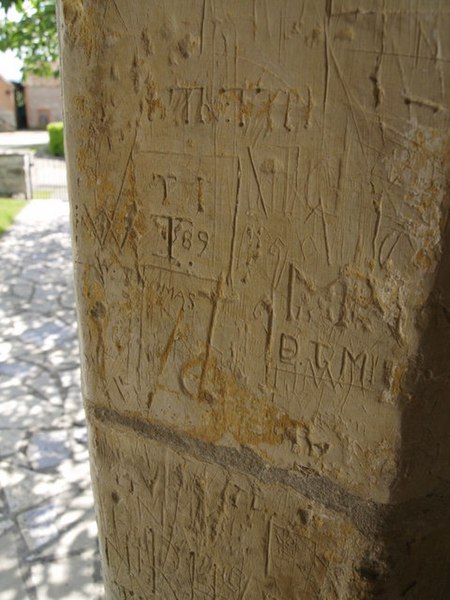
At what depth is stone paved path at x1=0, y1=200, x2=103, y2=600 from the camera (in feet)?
7.16

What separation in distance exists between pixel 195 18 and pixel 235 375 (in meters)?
0.46

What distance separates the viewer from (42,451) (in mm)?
2885

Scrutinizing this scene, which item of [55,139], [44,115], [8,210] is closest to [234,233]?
[8,210]

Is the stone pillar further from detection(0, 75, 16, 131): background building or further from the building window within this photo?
detection(0, 75, 16, 131): background building

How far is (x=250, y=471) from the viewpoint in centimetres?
83

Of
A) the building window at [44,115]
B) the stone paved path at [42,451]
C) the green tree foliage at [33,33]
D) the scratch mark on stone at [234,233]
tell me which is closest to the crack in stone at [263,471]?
the scratch mark on stone at [234,233]

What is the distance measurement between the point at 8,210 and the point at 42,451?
542 cm

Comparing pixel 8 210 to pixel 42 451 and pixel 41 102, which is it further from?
pixel 41 102

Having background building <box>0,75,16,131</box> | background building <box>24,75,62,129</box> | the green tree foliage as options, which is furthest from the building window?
the green tree foliage

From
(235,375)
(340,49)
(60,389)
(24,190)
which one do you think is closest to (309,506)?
(235,375)

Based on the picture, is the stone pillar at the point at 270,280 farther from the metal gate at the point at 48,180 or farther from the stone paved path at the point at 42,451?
the metal gate at the point at 48,180

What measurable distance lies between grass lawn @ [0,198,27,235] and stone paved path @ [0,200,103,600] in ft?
5.99

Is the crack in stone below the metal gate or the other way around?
the other way around

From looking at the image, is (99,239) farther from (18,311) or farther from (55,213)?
(55,213)
